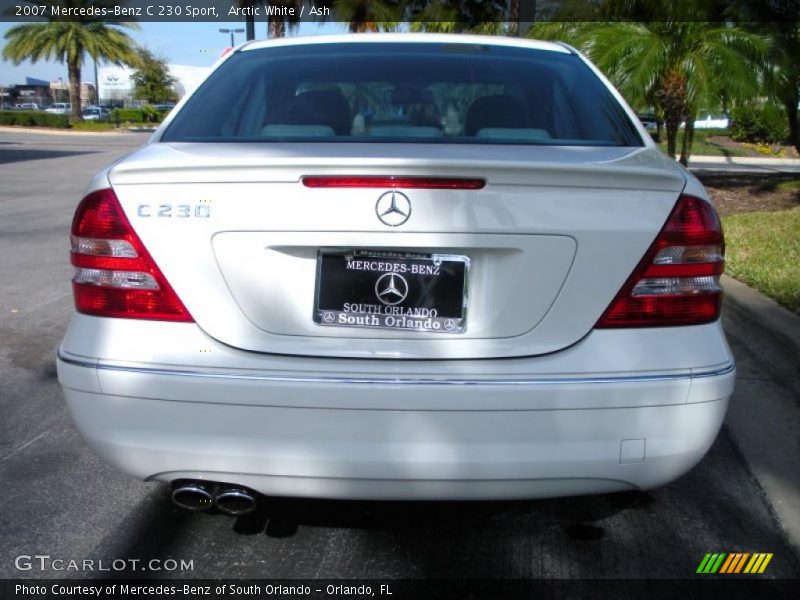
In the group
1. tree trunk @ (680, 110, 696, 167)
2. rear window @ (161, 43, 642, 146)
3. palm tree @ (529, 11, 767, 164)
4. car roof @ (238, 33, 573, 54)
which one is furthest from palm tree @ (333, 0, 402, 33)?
rear window @ (161, 43, 642, 146)

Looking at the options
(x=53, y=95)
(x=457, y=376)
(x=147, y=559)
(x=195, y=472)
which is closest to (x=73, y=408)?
(x=195, y=472)

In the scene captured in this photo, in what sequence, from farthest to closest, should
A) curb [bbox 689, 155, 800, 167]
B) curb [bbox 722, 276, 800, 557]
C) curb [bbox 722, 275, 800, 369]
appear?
Result: curb [bbox 689, 155, 800, 167] < curb [bbox 722, 275, 800, 369] < curb [bbox 722, 276, 800, 557]

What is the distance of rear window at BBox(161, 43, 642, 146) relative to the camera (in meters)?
3.11

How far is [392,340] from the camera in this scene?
2326 mm

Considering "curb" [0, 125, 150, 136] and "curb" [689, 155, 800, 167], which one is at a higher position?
"curb" [689, 155, 800, 167]

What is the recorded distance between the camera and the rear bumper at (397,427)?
228 centimetres

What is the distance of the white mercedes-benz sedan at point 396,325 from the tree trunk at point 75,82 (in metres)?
46.4

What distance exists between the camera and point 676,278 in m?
2.39

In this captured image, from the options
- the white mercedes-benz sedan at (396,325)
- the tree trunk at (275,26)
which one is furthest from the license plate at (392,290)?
the tree trunk at (275,26)

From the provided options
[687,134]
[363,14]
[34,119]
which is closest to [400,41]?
[687,134]

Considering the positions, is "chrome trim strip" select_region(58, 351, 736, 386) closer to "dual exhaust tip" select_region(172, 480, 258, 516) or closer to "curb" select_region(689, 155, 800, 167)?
"dual exhaust tip" select_region(172, 480, 258, 516)

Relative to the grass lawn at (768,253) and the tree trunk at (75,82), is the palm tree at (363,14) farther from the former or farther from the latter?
the tree trunk at (75,82)

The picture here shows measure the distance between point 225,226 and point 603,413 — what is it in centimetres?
116

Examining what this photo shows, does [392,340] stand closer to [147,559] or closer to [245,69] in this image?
[147,559]
